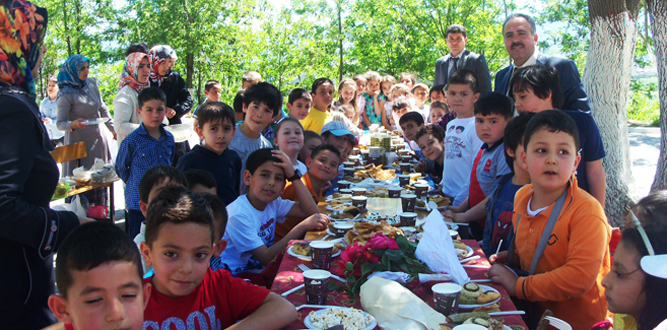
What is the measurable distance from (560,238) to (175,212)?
167 centimetres

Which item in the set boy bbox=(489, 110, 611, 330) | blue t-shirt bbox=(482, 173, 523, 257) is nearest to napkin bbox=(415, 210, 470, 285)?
boy bbox=(489, 110, 611, 330)

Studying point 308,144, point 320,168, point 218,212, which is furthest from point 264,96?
point 218,212

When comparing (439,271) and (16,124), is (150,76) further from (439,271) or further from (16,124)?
(439,271)

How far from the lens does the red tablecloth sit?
1.79 m

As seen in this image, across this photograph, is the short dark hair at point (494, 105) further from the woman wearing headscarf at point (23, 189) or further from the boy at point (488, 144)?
the woman wearing headscarf at point (23, 189)

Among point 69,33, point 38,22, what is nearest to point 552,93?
point 38,22

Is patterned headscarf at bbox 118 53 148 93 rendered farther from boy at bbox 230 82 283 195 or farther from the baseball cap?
the baseball cap

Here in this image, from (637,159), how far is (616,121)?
6.24m

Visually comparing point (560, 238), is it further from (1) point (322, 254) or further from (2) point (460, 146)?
(2) point (460, 146)

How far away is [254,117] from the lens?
438 centimetres

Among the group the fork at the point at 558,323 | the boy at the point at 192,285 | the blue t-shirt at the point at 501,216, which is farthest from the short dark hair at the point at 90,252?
the blue t-shirt at the point at 501,216

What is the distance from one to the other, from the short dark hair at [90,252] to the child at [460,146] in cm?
317

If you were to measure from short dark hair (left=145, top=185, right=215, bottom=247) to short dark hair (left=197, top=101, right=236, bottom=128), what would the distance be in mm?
1839

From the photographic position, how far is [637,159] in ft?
42.1
